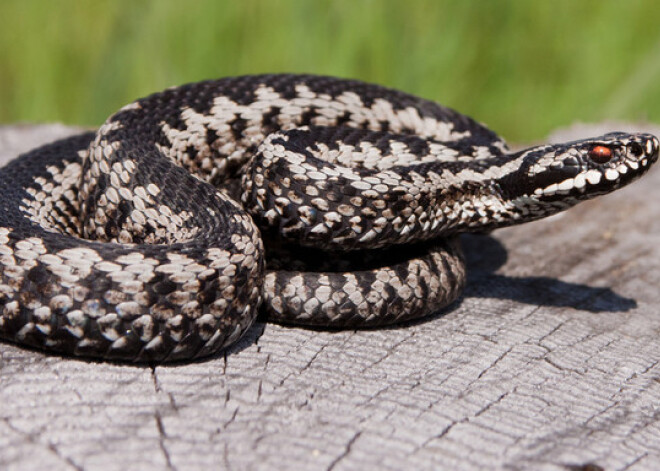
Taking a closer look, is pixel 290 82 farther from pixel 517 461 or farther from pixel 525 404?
pixel 517 461

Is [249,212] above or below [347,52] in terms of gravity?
below

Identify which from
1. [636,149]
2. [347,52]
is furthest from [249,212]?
[347,52]

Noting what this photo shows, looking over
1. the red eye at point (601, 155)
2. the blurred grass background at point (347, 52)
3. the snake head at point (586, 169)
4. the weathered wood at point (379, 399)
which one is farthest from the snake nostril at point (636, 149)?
the blurred grass background at point (347, 52)

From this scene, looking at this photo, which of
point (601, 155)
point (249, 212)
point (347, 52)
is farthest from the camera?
point (347, 52)

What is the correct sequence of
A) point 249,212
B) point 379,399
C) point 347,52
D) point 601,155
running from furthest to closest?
point 347,52, point 601,155, point 249,212, point 379,399

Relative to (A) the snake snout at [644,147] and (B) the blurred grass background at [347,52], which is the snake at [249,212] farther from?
(B) the blurred grass background at [347,52]

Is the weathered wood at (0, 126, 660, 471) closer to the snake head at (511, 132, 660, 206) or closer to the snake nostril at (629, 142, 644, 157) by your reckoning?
the snake head at (511, 132, 660, 206)

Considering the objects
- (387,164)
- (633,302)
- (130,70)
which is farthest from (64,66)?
(633,302)

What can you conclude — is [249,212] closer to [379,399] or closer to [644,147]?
[379,399]
